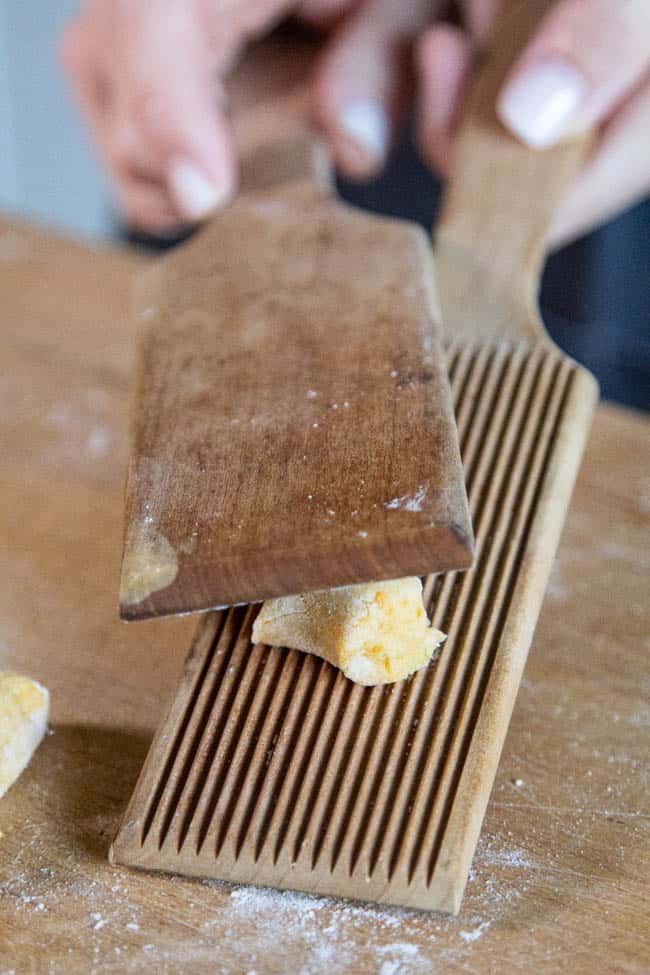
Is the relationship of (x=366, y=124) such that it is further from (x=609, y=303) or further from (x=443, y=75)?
(x=609, y=303)

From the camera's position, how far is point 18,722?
94 cm

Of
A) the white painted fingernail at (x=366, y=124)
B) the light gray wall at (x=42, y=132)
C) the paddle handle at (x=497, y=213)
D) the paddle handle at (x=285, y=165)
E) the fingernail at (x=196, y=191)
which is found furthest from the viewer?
the light gray wall at (x=42, y=132)

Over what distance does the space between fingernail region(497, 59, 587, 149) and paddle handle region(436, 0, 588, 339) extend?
3 centimetres

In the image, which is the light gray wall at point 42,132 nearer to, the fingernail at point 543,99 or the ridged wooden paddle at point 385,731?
the fingernail at point 543,99

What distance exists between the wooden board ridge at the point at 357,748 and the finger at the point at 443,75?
80 centimetres

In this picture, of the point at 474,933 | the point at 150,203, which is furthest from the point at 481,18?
the point at 474,933

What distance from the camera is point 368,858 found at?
2.60 ft

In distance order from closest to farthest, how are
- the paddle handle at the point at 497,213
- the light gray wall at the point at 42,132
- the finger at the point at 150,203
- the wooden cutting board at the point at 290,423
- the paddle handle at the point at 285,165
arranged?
the wooden cutting board at the point at 290,423
the paddle handle at the point at 497,213
the paddle handle at the point at 285,165
the finger at the point at 150,203
the light gray wall at the point at 42,132

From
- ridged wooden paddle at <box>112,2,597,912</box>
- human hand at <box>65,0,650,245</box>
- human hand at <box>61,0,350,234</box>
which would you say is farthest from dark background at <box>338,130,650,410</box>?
ridged wooden paddle at <box>112,2,597,912</box>

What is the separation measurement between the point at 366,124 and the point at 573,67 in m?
0.45

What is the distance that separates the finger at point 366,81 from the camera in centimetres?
165

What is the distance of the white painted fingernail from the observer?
1.64m

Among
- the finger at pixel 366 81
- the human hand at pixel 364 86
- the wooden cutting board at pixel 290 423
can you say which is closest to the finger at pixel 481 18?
the human hand at pixel 364 86

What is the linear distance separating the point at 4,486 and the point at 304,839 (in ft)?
2.26
